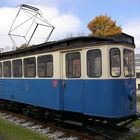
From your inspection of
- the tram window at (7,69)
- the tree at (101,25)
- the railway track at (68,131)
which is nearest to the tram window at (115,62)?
the railway track at (68,131)

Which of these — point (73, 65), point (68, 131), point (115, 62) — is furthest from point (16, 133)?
point (115, 62)

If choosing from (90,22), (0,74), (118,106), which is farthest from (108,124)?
(90,22)

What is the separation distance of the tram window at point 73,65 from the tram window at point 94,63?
450 millimetres

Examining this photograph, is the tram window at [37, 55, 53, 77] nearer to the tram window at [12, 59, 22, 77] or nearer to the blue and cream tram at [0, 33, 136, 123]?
the blue and cream tram at [0, 33, 136, 123]

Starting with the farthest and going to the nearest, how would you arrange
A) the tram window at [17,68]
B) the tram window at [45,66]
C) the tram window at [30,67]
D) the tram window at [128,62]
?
the tram window at [17,68] → the tram window at [30,67] → the tram window at [45,66] → the tram window at [128,62]

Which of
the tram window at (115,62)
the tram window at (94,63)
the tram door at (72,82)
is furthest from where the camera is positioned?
the tram door at (72,82)

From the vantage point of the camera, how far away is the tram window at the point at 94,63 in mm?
10312

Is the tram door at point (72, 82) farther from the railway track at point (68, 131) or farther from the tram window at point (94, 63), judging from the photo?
the railway track at point (68, 131)

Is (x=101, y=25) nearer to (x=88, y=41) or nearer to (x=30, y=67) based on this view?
(x=30, y=67)

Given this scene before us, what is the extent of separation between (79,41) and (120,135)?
315 cm

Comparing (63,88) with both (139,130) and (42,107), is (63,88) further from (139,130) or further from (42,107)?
(139,130)

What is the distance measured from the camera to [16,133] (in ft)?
38.2

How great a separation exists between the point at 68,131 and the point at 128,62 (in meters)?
2.94

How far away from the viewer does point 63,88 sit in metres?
11.5
